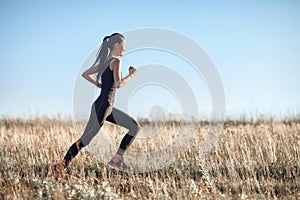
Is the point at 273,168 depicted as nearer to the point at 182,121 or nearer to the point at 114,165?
the point at 114,165

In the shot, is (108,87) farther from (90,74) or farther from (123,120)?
(123,120)

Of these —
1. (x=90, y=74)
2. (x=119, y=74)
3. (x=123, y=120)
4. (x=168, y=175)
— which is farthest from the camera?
(x=90, y=74)

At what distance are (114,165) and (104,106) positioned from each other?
100 centimetres

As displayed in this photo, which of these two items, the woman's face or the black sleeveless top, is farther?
the woman's face

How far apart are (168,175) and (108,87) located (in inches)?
64.9

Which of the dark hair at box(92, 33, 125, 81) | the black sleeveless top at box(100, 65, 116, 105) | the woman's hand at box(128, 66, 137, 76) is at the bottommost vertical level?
the black sleeveless top at box(100, 65, 116, 105)

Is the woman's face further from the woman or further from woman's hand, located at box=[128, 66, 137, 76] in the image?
woman's hand, located at box=[128, 66, 137, 76]

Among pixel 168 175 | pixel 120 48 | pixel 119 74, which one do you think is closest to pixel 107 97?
pixel 119 74

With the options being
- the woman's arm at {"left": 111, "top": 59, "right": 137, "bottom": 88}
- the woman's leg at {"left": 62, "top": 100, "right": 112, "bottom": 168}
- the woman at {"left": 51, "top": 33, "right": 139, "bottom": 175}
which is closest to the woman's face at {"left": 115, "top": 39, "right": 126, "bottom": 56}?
the woman at {"left": 51, "top": 33, "right": 139, "bottom": 175}

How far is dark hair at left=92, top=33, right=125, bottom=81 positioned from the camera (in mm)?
5836

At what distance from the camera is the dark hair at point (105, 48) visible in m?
5.84

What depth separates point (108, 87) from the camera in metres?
5.71

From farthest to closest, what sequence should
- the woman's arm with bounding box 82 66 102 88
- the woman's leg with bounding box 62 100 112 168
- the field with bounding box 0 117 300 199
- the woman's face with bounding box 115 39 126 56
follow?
the woman's arm with bounding box 82 66 102 88 < the woman's face with bounding box 115 39 126 56 < the woman's leg with bounding box 62 100 112 168 < the field with bounding box 0 117 300 199

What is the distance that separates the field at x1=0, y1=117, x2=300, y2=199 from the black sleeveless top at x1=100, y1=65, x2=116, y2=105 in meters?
1.15
